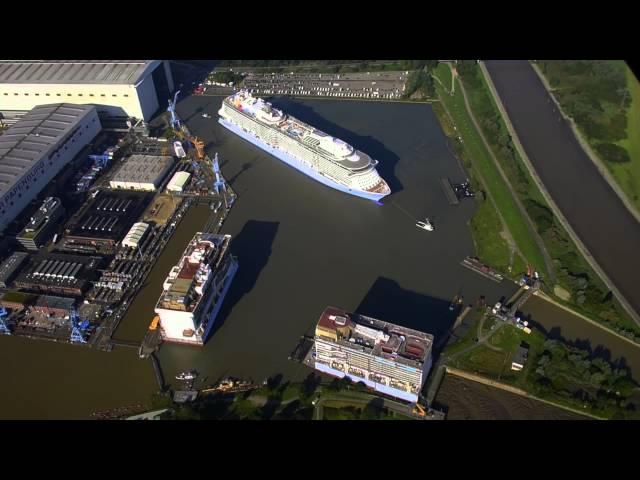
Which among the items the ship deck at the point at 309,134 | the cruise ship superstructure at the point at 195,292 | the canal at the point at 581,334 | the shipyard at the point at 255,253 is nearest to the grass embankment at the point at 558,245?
the canal at the point at 581,334

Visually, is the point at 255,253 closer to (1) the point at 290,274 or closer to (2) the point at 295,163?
(1) the point at 290,274

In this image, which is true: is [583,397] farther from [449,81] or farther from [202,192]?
[449,81]

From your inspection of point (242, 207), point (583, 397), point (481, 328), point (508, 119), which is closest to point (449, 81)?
point (508, 119)

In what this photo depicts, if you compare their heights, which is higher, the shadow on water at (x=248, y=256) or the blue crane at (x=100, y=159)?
the blue crane at (x=100, y=159)

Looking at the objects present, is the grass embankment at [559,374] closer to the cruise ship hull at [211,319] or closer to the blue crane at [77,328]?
the cruise ship hull at [211,319]

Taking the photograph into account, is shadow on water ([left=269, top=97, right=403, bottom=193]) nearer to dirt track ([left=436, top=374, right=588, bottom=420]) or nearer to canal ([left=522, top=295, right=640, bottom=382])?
canal ([left=522, top=295, right=640, bottom=382])

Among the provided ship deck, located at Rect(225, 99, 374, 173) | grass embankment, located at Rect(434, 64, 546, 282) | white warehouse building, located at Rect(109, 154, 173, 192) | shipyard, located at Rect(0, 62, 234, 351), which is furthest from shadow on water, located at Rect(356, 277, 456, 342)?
white warehouse building, located at Rect(109, 154, 173, 192)

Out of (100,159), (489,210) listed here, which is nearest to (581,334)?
(489,210)

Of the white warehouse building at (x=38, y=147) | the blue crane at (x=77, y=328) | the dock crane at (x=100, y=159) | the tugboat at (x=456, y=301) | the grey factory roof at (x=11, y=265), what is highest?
the white warehouse building at (x=38, y=147)
